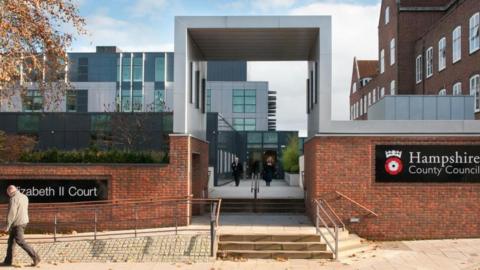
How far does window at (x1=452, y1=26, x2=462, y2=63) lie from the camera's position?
33.3 meters

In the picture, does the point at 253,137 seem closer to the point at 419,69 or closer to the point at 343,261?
the point at 419,69

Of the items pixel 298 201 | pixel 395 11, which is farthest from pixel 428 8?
pixel 298 201

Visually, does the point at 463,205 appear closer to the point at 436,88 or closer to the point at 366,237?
the point at 366,237

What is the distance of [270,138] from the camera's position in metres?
62.1

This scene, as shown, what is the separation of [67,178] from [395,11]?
111 feet

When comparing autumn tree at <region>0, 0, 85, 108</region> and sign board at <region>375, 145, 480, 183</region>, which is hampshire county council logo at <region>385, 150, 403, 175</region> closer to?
sign board at <region>375, 145, 480, 183</region>

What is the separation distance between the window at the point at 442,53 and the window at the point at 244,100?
42.6 metres

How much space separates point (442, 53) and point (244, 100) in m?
44.1

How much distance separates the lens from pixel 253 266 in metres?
13.6

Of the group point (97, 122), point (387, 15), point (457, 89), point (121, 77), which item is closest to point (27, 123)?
point (97, 122)

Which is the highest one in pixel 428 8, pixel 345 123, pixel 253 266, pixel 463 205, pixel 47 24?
pixel 428 8

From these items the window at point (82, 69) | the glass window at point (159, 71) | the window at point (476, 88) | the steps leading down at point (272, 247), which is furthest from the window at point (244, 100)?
the steps leading down at point (272, 247)

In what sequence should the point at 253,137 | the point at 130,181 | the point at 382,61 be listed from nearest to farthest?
the point at 130,181 < the point at 382,61 < the point at 253,137

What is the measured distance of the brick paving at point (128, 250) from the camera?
14.4 meters
